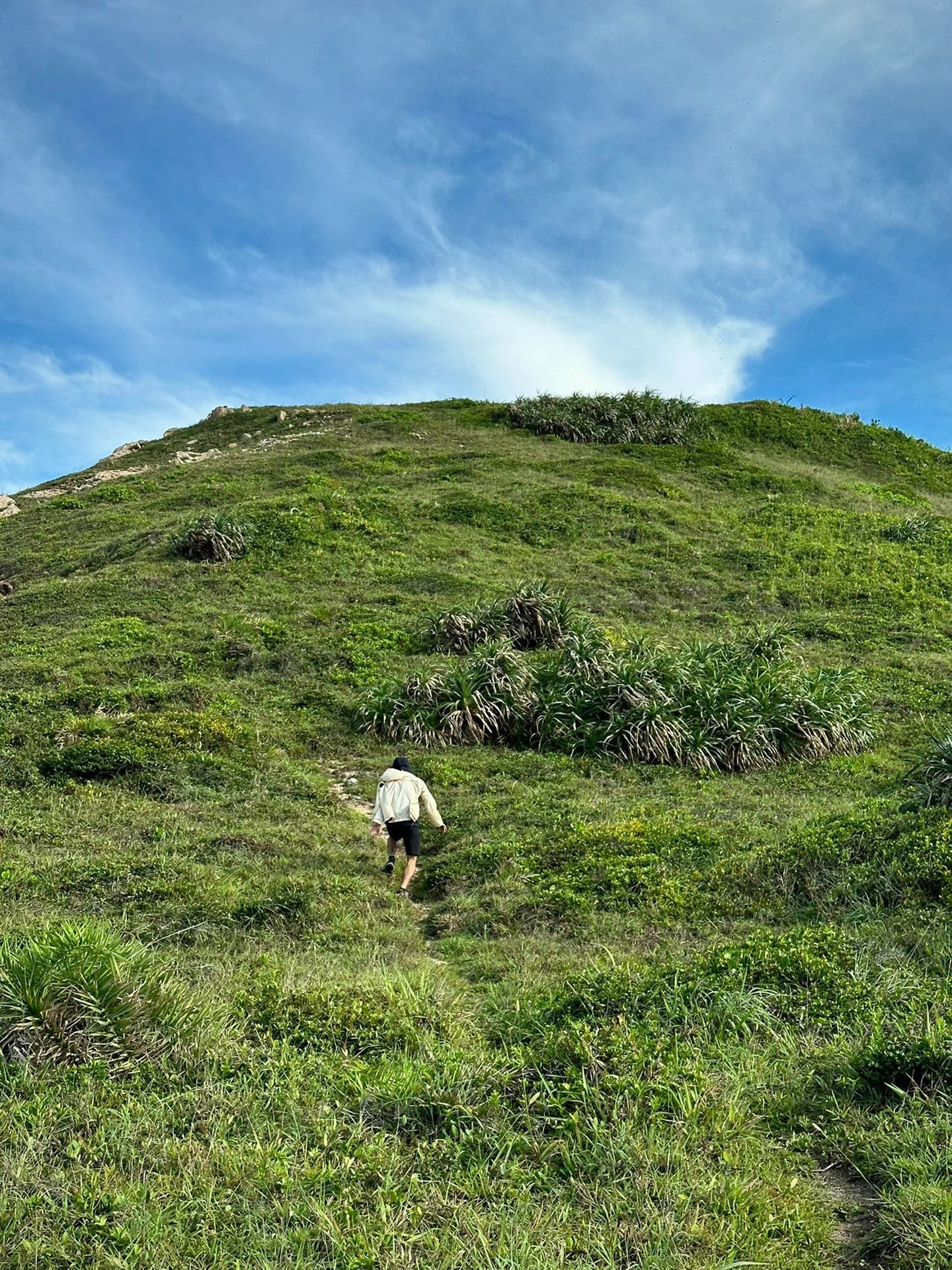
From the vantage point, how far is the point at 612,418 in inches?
1442

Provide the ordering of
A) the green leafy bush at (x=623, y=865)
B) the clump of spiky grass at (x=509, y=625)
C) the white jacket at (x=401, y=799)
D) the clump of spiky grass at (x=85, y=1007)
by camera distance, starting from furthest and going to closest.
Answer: the clump of spiky grass at (x=509, y=625)
the white jacket at (x=401, y=799)
the green leafy bush at (x=623, y=865)
the clump of spiky grass at (x=85, y=1007)

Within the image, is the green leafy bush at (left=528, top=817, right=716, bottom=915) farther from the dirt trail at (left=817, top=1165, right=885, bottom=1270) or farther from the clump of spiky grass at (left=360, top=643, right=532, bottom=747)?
the clump of spiky grass at (left=360, top=643, right=532, bottom=747)

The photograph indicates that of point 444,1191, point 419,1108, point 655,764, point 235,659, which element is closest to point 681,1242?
point 444,1191

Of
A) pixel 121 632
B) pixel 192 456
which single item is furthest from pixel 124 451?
pixel 121 632

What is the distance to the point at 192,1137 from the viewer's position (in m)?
3.91

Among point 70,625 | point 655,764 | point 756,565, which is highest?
point 756,565

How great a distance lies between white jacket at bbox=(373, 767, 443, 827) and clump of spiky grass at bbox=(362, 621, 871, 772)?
131 inches

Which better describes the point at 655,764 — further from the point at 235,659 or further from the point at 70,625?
the point at 70,625

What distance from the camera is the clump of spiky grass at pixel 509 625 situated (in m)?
16.1

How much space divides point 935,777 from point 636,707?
414 centimetres

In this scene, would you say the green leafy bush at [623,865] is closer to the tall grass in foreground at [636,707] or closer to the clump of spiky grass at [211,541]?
the tall grass in foreground at [636,707]

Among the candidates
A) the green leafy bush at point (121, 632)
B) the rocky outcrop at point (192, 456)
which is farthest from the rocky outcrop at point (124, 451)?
the green leafy bush at point (121, 632)

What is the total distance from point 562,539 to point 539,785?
520 inches

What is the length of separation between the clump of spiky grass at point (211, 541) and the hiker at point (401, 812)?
41.3 feet
